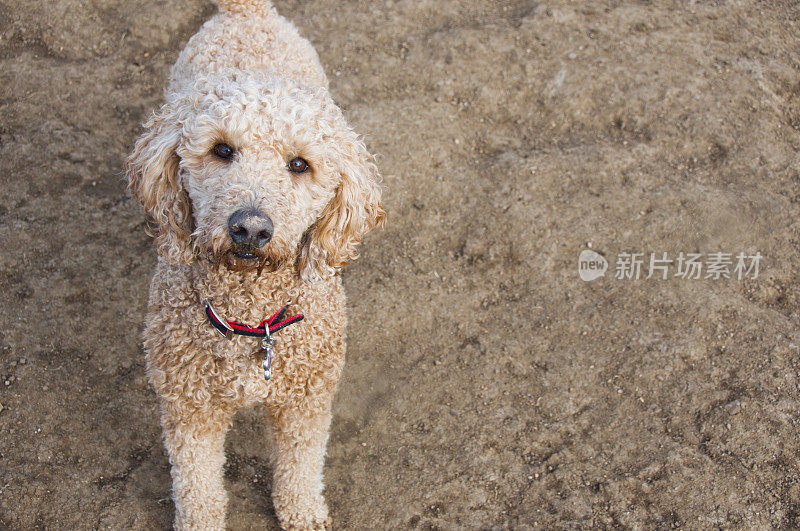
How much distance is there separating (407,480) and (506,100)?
9.85 ft

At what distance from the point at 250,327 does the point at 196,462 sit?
71 cm

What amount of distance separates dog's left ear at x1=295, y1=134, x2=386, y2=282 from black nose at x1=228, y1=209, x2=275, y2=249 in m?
0.35

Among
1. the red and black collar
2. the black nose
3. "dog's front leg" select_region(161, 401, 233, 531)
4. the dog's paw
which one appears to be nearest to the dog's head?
the black nose

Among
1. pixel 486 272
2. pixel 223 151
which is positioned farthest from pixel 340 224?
pixel 486 272

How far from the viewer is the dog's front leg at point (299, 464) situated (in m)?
2.95

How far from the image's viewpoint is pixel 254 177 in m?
2.34

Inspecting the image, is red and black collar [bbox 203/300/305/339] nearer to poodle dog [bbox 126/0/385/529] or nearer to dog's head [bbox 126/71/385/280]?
poodle dog [bbox 126/0/385/529]

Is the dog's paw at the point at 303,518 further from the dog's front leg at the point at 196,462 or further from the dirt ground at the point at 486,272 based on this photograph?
the dog's front leg at the point at 196,462

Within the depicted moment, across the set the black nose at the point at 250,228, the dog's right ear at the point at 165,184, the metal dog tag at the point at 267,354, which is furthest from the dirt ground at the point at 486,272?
the black nose at the point at 250,228

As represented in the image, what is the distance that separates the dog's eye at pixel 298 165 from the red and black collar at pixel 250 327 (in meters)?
0.57

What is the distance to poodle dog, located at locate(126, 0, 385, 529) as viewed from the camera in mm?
2355

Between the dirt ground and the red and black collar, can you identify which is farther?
the dirt ground

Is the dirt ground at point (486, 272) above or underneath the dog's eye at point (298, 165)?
underneath

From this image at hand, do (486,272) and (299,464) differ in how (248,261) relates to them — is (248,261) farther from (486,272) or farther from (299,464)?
(486,272)
